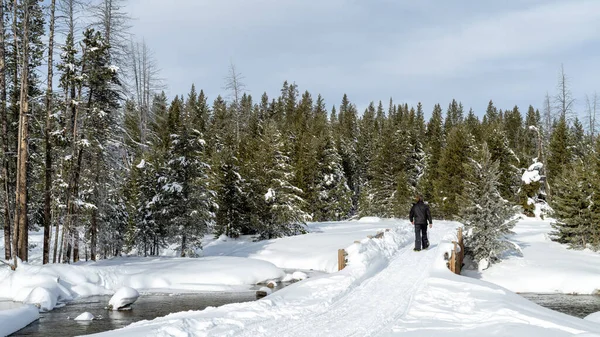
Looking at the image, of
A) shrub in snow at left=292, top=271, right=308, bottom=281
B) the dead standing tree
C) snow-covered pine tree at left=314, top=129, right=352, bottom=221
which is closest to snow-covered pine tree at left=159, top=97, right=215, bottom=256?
shrub in snow at left=292, top=271, right=308, bottom=281

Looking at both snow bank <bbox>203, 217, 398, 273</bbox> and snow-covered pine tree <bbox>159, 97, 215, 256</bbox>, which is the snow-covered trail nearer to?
snow bank <bbox>203, 217, 398, 273</bbox>

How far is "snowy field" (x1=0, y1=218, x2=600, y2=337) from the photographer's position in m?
8.16

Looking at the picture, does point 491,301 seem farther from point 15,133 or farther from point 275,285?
point 15,133

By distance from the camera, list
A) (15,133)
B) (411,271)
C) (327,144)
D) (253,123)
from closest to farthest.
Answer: (411,271), (15,133), (327,144), (253,123)

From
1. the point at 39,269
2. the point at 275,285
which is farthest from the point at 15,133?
the point at 275,285

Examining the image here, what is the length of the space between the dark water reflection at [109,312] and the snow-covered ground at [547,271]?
1278 centimetres

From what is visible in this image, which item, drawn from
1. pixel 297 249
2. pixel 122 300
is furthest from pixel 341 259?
pixel 297 249

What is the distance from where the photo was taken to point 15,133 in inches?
898

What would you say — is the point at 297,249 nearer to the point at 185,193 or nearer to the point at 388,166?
the point at 185,193

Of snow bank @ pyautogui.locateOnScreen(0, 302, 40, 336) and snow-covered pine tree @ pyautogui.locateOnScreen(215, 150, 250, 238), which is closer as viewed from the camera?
snow bank @ pyautogui.locateOnScreen(0, 302, 40, 336)

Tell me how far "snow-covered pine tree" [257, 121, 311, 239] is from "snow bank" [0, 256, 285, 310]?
8.84 m

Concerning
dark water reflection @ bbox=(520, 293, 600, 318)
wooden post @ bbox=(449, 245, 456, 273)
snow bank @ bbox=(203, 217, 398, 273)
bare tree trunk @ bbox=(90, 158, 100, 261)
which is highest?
bare tree trunk @ bbox=(90, 158, 100, 261)

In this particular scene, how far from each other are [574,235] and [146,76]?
4010cm

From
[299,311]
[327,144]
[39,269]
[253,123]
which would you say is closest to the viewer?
[299,311]
